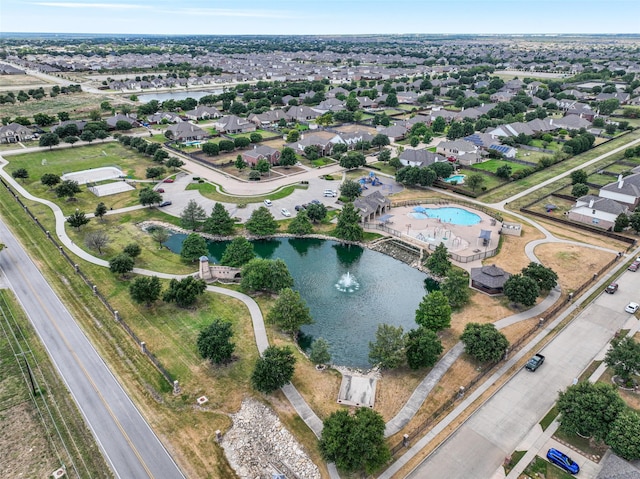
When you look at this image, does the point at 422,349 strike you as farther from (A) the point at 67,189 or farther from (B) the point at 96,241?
(A) the point at 67,189

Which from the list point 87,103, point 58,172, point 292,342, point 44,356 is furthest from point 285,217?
point 87,103

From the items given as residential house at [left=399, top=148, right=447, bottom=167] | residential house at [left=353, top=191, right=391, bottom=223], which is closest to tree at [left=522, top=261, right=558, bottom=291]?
residential house at [left=353, top=191, right=391, bottom=223]

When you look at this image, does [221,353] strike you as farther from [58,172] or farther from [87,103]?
[87,103]

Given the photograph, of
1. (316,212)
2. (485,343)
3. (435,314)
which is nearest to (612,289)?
(485,343)

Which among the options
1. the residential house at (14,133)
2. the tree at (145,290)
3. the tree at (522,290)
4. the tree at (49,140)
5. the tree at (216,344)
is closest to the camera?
the tree at (216,344)

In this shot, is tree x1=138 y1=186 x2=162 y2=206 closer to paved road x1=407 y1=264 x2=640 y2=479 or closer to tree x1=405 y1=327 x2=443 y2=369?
tree x1=405 y1=327 x2=443 y2=369

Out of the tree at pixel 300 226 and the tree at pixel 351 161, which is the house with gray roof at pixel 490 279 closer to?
the tree at pixel 300 226

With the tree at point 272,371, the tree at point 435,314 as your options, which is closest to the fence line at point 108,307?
the tree at point 272,371
